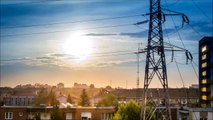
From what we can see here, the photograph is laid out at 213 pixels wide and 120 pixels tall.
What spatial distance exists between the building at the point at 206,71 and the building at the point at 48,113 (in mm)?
29111

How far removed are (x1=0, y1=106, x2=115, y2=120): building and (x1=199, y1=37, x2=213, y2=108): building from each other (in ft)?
95.5

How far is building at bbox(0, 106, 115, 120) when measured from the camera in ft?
180

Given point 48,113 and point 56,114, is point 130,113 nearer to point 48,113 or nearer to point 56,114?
point 56,114

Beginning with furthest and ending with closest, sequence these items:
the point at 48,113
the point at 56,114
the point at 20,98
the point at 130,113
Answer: the point at 20,98 < the point at 48,113 < the point at 56,114 < the point at 130,113

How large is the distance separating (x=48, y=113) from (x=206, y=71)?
41.0m

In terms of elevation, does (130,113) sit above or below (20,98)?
below

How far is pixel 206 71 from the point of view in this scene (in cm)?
8238

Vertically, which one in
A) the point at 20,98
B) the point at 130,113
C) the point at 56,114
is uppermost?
the point at 20,98

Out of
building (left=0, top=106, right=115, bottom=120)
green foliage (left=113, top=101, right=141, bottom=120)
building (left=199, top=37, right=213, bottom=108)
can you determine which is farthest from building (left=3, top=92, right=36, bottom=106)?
green foliage (left=113, top=101, right=141, bottom=120)

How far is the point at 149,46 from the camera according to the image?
85.8ft

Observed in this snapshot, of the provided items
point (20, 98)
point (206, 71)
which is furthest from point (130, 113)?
point (20, 98)

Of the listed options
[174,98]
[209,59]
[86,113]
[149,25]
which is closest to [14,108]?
[86,113]

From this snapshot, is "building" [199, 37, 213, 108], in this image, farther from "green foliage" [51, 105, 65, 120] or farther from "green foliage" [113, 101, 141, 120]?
"green foliage" [113, 101, 141, 120]

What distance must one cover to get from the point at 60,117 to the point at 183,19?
31.9m
